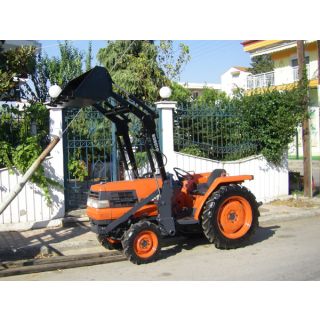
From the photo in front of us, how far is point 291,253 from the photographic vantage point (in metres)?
6.30

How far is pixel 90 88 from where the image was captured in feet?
17.7

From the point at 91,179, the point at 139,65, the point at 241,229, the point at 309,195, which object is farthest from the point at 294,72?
the point at 241,229

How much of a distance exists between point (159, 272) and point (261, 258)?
154 centimetres

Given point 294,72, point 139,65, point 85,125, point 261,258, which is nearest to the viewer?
point 261,258

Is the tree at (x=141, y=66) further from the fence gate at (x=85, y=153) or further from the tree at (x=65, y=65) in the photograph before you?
the fence gate at (x=85, y=153)

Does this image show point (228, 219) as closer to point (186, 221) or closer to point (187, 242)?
point (186, 221)

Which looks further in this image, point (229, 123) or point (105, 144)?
point (229, 123)

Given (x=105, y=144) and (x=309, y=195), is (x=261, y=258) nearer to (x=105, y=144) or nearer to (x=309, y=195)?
(x=105, y=144)

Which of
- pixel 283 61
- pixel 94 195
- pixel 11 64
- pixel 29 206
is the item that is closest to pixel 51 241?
pixel 29 206

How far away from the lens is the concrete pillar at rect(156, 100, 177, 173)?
9.47 m

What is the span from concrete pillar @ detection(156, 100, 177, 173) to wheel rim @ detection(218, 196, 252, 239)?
3052 mm

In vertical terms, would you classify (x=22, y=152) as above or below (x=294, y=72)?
below

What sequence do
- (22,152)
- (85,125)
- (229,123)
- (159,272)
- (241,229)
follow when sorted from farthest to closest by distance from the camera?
(229,123) < (85,125) < (22,152) < (241,229) < (159,272)

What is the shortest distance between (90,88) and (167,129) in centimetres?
427
